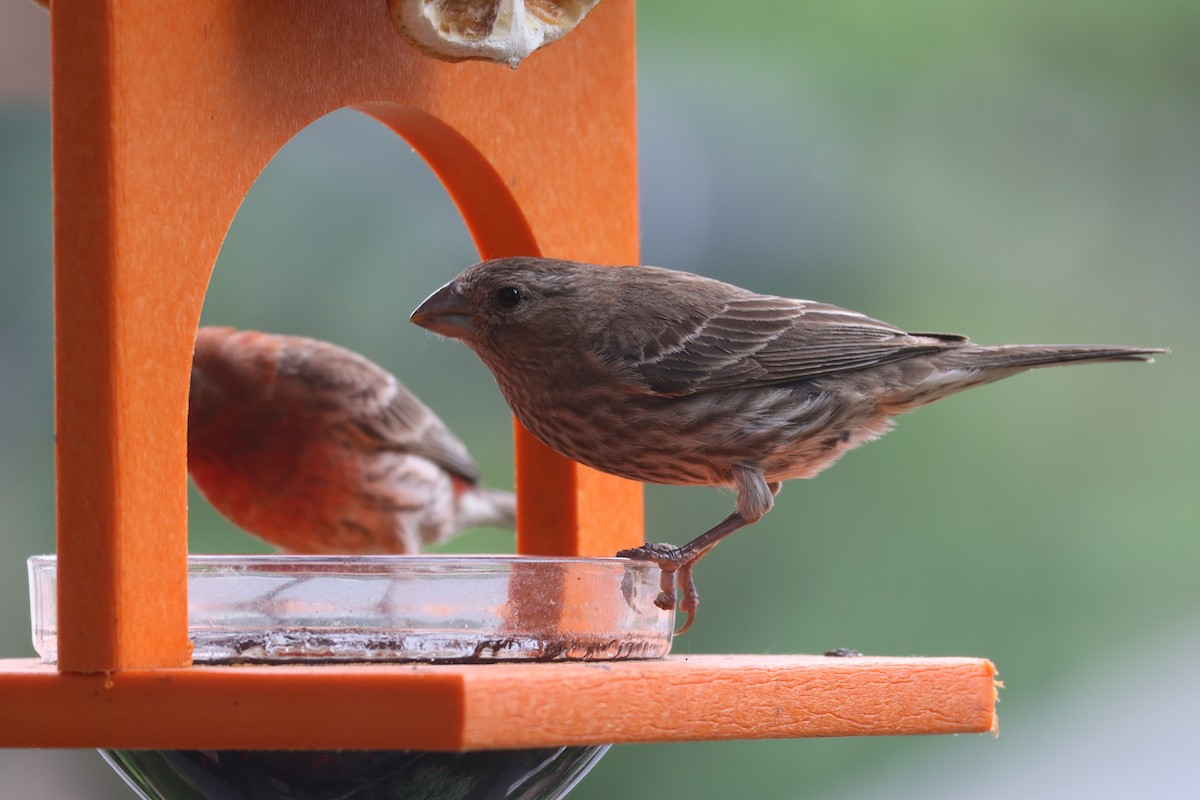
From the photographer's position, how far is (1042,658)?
645 centimetres

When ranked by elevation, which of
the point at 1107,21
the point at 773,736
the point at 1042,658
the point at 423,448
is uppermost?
the point at 1107,21

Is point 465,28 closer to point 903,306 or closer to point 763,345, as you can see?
point 763,345

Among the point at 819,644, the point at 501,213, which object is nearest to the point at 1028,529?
the point at 819,644

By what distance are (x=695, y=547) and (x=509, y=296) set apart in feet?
2.17

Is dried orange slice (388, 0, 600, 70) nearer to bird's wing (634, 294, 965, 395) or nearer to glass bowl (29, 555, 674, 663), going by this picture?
bird's wing (634, 294, 965, 395)

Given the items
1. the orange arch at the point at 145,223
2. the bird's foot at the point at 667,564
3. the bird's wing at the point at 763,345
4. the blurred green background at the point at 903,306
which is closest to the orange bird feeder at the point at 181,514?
the orange arch at the point at 145,223

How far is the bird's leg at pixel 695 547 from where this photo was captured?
306 cm

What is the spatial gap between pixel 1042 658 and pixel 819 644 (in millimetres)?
922

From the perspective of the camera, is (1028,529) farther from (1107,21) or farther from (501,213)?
(501,213)

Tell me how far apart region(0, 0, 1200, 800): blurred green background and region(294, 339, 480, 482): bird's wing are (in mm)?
1135

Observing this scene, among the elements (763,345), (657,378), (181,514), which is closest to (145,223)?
(181,514)

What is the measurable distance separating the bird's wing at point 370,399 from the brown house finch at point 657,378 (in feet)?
5.66

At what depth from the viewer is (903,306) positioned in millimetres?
7070

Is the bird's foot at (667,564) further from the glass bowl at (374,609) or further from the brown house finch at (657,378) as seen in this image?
the glass bowl at (374,609)
